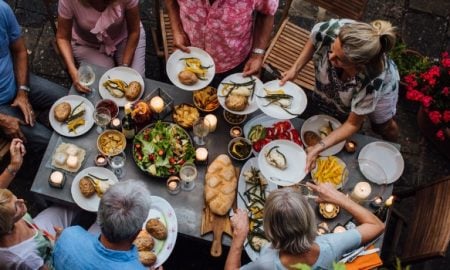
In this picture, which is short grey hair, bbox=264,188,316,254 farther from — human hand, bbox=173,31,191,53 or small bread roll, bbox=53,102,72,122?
small bread roll, bbox=53,102,72,122

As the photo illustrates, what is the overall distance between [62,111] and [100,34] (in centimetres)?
82

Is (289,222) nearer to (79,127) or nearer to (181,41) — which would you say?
(79,127)

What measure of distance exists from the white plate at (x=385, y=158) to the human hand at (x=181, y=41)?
1.62m

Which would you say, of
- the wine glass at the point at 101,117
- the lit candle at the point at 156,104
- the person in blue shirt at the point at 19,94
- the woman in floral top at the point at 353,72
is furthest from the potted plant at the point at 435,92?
the person in blue shirt at the point at 19,94

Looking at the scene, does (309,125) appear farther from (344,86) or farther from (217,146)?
(217,146)

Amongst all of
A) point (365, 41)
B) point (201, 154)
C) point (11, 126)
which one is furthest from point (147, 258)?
point (365, 41)

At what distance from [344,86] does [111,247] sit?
1993 mm

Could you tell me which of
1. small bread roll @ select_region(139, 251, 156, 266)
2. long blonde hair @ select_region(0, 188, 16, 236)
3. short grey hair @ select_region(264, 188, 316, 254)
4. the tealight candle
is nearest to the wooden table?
the tealight candle

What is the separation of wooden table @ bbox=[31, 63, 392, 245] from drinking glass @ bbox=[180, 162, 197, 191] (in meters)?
0.04

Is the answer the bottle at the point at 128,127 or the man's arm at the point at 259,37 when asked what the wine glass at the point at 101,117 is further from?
the man's arm at the point at 259,37

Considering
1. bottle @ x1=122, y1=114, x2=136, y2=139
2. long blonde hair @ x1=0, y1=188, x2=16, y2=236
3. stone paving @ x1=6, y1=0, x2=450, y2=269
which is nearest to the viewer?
long blonde hair @ x1=0, y1=188, x2=16, y2=236

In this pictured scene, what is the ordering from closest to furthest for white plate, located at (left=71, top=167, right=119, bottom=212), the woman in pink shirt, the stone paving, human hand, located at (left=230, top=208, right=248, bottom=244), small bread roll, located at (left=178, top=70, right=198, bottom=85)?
human hand, located at (left=230, top=208, right=248, bottom=244) → white plate, located at (left=71, top=167, right=119, bottom=212) → small bread roll, located at (left=178, top=70, right=198, bottom=85) → the woman in pink shirt → the stone paving

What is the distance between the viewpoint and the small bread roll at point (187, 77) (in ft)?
12.9

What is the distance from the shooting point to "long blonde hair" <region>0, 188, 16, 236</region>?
2912 millimetres
